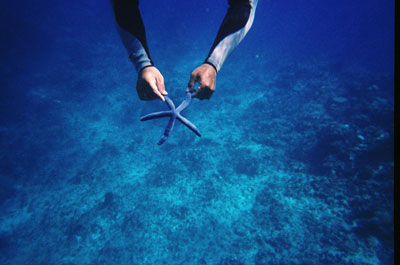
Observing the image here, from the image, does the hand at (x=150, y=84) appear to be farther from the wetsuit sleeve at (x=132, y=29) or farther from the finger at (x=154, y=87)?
the wetsuit sleeve at (x=132, y=29)

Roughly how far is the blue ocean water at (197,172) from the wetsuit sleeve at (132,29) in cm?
448

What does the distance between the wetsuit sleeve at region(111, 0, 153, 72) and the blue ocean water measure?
448 cm

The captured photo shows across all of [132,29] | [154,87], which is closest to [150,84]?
[154,87]

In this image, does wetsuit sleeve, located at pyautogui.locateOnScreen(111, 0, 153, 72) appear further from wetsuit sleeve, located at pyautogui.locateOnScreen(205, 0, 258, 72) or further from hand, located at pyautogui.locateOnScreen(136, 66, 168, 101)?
wetsuit sleeve, located at pyautogui.locateOnScreen(205, 0, 258, 72)

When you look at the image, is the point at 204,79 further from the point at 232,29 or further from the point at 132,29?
the point at 132,29

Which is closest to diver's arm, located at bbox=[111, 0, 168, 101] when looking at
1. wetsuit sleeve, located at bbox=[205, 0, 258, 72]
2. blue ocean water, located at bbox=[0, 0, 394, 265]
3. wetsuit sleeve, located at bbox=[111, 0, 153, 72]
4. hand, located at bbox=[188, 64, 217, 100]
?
wetsuit sleeve, located at bbox=[111, 0, 153, 72]

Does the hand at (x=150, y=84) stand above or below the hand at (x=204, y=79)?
below

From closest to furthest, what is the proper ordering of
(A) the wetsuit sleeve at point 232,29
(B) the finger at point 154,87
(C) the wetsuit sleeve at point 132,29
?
(B) the finger at point 154,87 → (C) the wetsuit sleeve at point 132,29 → (A) the wetsuit sleeve at point 232,29

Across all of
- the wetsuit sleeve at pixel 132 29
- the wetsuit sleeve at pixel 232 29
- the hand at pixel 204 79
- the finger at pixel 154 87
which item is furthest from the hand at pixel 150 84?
the wetsuit sleeve at pixel 232 29

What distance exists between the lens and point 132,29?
5.32ft

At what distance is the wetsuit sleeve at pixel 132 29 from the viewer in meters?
1.58

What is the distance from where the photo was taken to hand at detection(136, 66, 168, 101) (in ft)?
4.90

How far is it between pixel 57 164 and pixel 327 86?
15213 mm

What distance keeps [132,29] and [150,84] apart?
2.16 feet
